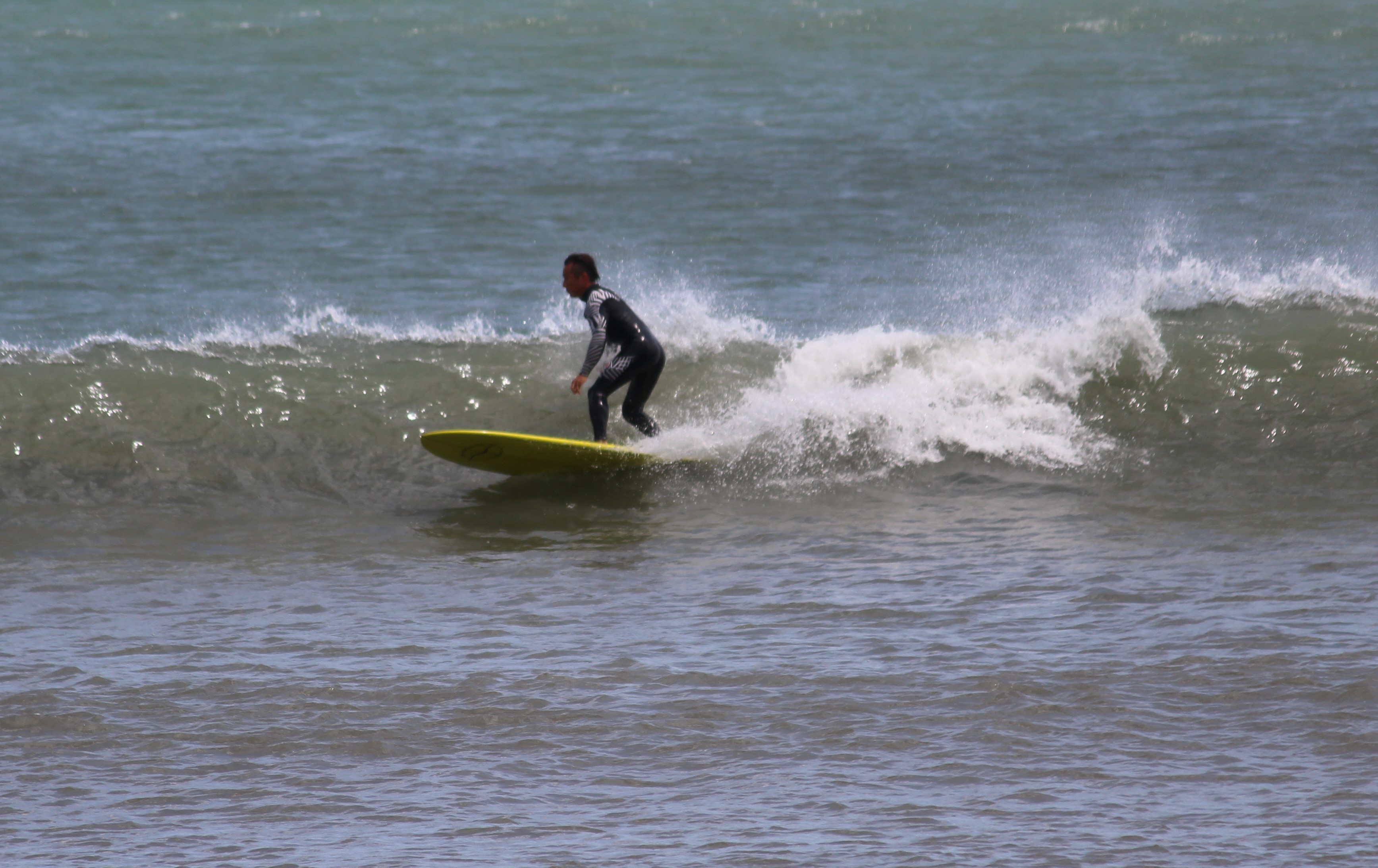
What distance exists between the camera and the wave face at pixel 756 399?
9.77 meters

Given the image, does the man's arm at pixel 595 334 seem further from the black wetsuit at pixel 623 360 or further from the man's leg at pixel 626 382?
the man's leg at pixel 626 382

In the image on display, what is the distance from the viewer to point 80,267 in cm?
1695

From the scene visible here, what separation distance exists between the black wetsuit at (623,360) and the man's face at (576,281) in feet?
0.14

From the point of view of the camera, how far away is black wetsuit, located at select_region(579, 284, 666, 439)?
9680mm

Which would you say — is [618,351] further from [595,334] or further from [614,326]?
[595,334]

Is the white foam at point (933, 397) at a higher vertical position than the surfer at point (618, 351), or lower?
lower

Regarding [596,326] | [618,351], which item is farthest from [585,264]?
[618,351]

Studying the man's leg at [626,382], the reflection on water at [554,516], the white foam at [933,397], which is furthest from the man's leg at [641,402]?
the reflection on water at [554,516]

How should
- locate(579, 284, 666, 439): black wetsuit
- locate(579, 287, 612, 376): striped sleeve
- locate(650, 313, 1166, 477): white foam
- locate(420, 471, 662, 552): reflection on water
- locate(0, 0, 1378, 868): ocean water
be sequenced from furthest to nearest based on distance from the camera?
locate(650, 313, 1166, 477): white foam → locate(579, 284, 666, 439): black wetsuit → locate(579, 287, 612, 376): striped sleeve → locate(420, 471, 662, 552): reflection on water → locate(0, 0, 1378, 868): ocean water

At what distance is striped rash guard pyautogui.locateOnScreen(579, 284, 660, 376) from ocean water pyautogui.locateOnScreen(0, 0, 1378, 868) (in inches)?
27.5

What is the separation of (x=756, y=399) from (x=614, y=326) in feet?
5.02

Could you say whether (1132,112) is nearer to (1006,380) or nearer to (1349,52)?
(1349,52)

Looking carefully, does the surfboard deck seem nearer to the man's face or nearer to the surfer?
the surfer

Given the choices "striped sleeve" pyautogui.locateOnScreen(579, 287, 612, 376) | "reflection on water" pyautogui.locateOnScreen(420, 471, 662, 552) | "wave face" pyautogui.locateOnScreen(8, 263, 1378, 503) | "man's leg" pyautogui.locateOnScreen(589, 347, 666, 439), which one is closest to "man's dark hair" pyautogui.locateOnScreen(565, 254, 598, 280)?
"striped sleeve" pyautogui.locateOnScreen(579, 287, 612, 376)
